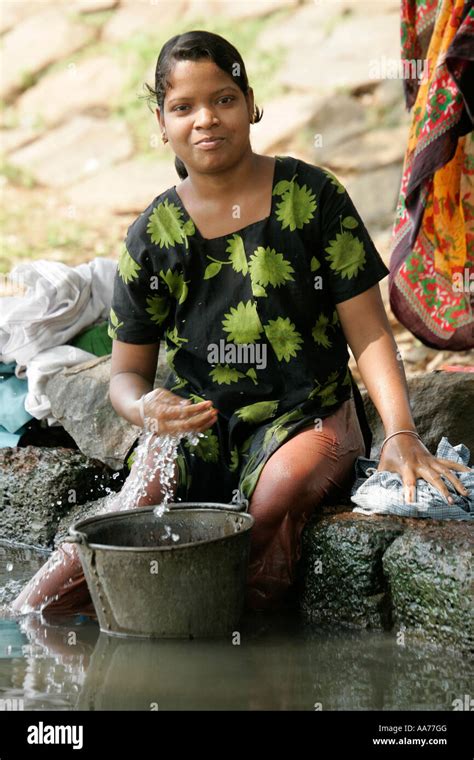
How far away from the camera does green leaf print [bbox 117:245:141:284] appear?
3.92m

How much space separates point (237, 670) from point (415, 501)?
741 millimetres

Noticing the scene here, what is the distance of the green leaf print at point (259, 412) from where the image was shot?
12.6ft

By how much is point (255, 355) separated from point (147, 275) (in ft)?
1.55

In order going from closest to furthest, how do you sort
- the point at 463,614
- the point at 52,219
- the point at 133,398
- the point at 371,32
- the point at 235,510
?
the point at 463,614 → the point at 235,510 → the point at 133,398 → the point at 52,219 → the point at 371,32

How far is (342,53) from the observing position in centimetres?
1177

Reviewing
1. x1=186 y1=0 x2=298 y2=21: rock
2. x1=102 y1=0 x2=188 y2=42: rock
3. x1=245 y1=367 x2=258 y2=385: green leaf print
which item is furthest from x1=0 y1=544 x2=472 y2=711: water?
x1=102 y1=0 x2=188 y2=42: rock

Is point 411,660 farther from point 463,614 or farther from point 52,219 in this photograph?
point 52,219

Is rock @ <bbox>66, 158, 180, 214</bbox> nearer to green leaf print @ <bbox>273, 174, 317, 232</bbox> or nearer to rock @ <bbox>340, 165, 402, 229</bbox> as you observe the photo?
rock @ <bbox>340, 165, 402, 229</bbox>

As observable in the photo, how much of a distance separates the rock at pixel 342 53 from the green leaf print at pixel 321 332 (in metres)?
7.96

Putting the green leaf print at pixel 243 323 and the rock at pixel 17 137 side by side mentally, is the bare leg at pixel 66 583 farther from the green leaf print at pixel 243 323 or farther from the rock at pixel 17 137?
the rock at pixel 17 137

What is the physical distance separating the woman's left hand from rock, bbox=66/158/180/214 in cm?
747

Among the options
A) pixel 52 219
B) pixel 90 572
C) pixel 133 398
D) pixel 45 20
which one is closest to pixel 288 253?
pixel 133 398

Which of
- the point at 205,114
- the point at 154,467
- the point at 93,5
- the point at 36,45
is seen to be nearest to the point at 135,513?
the point at 154,467

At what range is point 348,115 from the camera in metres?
11.2
